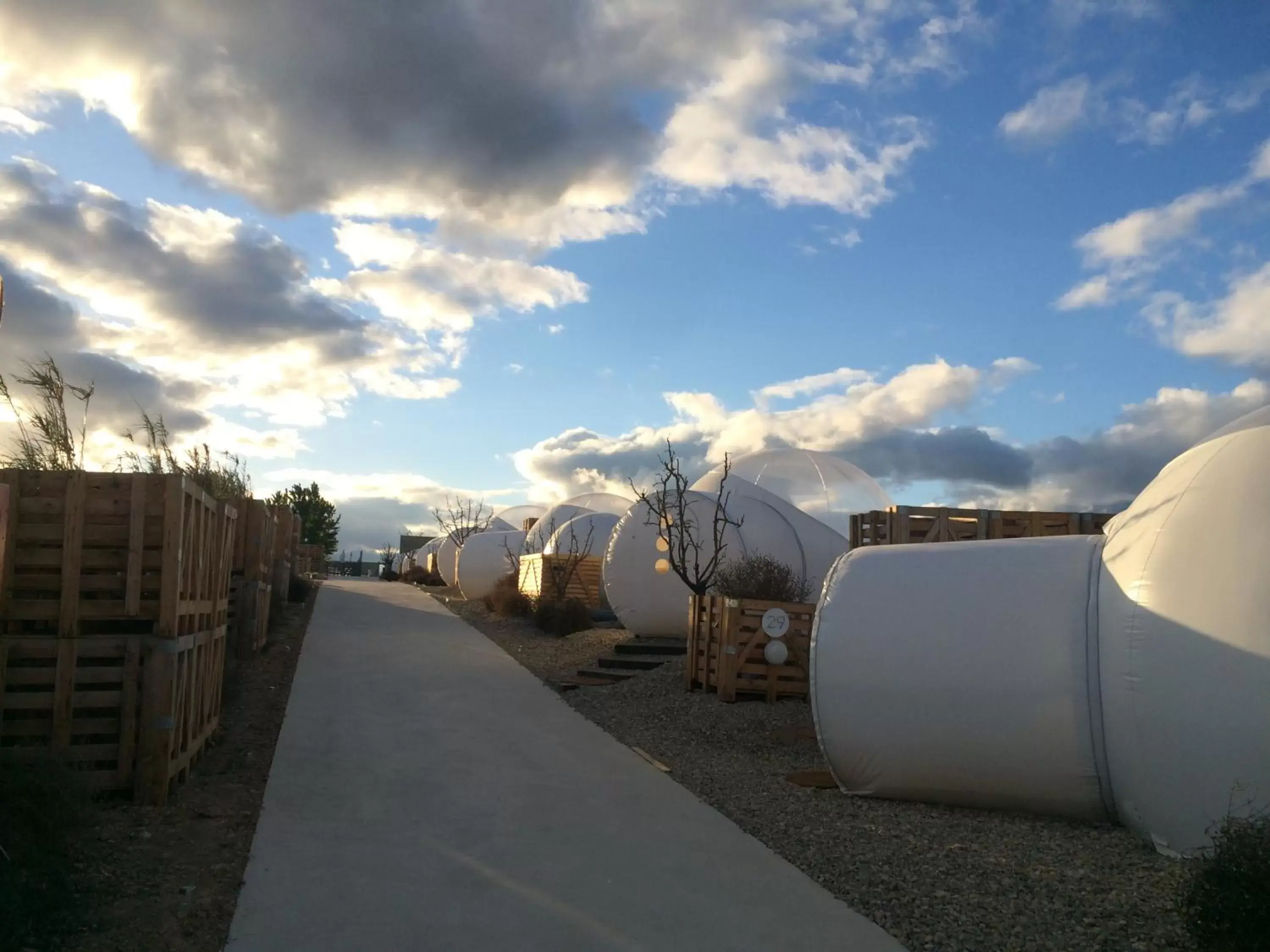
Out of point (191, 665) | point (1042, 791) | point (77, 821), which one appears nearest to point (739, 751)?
point (1042, 791)

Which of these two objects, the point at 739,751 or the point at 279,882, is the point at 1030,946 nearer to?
the point at 279,882

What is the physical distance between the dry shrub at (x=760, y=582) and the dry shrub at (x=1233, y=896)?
30.2ft

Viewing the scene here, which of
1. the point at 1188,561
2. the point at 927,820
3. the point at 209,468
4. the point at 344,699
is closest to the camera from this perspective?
the point at 1188,561

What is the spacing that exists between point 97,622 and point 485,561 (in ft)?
85.2

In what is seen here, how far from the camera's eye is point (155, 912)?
17.0 ft

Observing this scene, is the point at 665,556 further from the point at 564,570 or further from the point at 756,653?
the point at 564,570

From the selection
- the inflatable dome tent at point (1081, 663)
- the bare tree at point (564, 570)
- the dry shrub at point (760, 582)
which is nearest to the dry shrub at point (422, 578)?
the bare tree at point (564, 570)

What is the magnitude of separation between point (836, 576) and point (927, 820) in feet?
7.24

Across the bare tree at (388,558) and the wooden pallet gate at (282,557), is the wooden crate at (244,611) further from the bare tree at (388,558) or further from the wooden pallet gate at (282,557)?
the bare tree at (388,558)

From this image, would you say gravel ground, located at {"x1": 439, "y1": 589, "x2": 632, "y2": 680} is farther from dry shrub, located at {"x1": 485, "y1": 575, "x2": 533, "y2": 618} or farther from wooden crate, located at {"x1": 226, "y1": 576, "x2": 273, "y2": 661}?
wooden crate, located at {"x1": 226, "y1": 576, "x2": 273, "y2": 661}

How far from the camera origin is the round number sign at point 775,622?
12.4 m

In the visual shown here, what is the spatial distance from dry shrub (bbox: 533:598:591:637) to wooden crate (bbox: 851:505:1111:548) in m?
10.3

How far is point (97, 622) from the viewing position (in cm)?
736

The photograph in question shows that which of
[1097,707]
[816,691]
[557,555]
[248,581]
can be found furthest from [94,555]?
[557,555]
